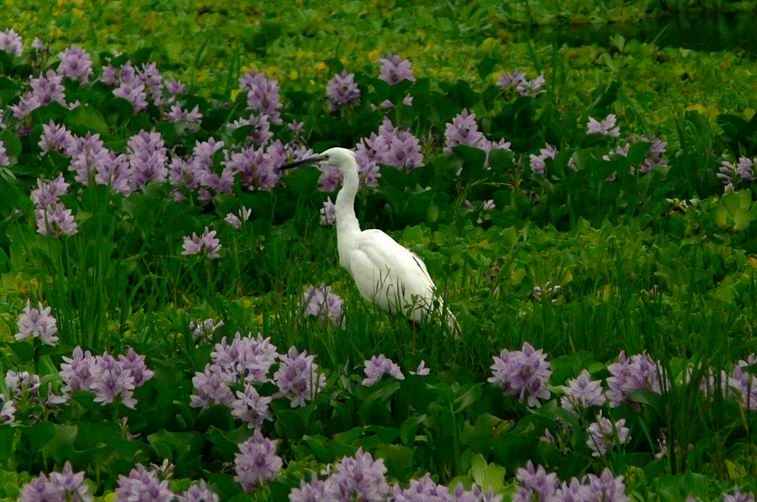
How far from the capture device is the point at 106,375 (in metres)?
4.30

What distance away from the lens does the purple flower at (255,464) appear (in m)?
3.81

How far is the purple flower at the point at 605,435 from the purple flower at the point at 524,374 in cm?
27

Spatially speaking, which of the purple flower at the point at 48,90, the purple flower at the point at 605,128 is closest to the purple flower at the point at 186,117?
the purple flower at the point at 48,90

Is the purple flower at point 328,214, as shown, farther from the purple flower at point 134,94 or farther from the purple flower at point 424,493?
the purple flower at point 424,493

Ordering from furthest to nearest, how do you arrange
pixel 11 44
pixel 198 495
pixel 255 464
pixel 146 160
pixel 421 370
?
pixel 11 44
pixel 146 160
pixel 421 370
pixel 255 464
pixel 198 495

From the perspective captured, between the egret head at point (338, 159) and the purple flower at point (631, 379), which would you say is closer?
the purple flower at point (631, 379)

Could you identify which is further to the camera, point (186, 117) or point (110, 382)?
point (186, 117)

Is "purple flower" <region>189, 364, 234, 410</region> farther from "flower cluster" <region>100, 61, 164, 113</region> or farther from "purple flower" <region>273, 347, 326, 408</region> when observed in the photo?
"flower cluster" <region>100, 61, 164, 113</region>

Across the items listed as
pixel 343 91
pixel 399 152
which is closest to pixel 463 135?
pixel 399 152

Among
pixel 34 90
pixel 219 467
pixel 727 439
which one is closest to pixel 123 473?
pixel 219 467

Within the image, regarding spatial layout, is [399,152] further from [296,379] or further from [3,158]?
[296,379]

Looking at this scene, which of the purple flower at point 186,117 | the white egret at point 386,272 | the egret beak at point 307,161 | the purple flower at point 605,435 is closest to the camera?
the purple flower at point 605,435

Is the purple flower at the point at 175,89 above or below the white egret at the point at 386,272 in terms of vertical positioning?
below

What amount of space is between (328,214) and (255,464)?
2.66 meters
